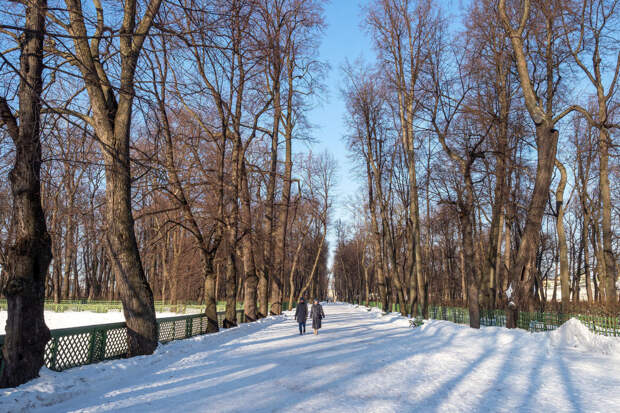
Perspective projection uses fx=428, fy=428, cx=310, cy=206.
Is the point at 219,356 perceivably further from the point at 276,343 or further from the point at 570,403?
the point at 570,403

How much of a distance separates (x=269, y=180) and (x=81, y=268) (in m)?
53.3

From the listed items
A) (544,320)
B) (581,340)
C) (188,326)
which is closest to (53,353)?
(188,326)

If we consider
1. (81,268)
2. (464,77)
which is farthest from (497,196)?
(81,268)

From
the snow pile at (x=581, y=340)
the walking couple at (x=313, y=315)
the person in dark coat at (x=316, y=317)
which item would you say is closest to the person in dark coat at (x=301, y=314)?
the walking couple at (x=313, y=315)

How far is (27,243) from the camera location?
7496 mm

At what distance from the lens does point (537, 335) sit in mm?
13367

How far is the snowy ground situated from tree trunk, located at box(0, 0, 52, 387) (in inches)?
23.0

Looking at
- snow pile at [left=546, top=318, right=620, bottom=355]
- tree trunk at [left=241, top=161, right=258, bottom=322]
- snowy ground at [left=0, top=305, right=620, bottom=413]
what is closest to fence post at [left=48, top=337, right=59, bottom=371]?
snowy ground at [left=0, top=305, right=620, bottom=413]

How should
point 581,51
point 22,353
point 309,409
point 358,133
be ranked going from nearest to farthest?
point 309,409 → point 22,353 → point 581,51 → point 358,133

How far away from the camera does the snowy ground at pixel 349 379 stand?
6.34 meters

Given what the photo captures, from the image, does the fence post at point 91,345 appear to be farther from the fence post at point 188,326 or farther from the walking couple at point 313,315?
the walking couple at point 313,315

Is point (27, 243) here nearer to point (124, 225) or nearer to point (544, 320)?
point (124, 225)

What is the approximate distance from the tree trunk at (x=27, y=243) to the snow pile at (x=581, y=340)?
12852 millimetres

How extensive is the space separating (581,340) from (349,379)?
776cm
